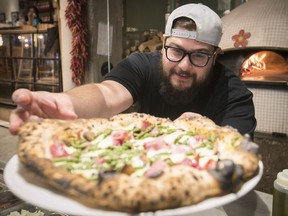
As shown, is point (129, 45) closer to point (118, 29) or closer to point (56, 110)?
point (118, 29)

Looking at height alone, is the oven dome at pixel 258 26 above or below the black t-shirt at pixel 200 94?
above

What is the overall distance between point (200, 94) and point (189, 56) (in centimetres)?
41

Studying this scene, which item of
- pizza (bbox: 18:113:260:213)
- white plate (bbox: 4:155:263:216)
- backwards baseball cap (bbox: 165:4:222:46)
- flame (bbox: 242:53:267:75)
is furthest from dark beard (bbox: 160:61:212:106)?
flame (bbox: 242:53:267:75)

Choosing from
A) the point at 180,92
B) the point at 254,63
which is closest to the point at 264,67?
the point at 254,63

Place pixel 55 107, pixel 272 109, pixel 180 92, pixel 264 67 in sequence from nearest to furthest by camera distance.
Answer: pixel 55 107 → pixel 180 92 → pixel 272 109 → pixel 264 67

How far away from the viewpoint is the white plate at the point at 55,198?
2.72 feet

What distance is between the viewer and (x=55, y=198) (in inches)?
34.5

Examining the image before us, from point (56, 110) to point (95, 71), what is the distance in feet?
12.2

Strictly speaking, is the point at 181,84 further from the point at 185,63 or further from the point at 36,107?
the point at 36,107

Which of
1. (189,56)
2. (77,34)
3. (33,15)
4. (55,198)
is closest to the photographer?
(55,198)

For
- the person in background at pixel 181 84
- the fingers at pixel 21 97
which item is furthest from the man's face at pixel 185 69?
the fingers at pixel 21 97

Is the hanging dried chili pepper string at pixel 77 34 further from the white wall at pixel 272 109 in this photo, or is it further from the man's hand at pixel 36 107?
the man's hand at pixel 36 107

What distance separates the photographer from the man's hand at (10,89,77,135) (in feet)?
3.91

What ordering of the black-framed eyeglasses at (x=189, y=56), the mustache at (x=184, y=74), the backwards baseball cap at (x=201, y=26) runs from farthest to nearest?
the mustache at (x=184, y=74)
the black-framed eyeglasses at (x=189, y=56)
the backwards baseball cap at (x=201, y=26)
